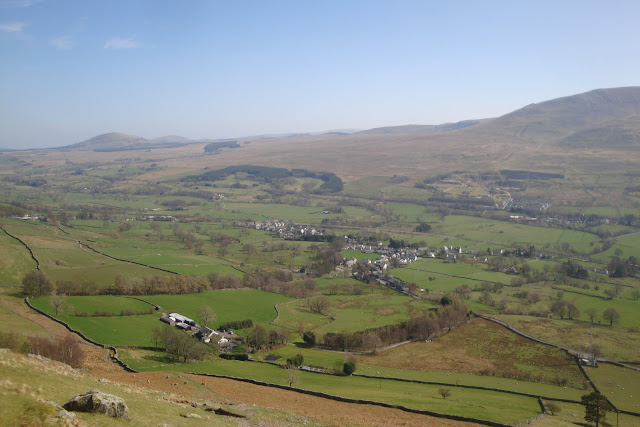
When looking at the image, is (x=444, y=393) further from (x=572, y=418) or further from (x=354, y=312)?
(x=354, y=312)

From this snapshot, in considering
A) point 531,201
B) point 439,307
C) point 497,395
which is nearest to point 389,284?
point 439,307

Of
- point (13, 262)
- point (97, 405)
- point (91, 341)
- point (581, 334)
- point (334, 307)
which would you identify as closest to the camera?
point (97, 405)

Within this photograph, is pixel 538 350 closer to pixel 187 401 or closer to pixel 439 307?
pixel 439 307

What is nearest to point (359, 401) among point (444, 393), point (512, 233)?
point (444, 393)

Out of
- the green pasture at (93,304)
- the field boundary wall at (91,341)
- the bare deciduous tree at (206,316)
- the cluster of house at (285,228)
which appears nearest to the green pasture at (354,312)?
the bare deciduous tree at (206,316)

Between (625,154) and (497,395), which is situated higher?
(625,154)

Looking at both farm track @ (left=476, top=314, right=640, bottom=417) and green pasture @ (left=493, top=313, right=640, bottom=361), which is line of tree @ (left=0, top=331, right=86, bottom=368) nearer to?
farm track @ (left=476, top=314, right=640, bottom=417)

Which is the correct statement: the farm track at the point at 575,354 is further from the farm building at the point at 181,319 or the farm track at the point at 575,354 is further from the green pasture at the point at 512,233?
the green pasture at the point at 512,233
